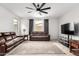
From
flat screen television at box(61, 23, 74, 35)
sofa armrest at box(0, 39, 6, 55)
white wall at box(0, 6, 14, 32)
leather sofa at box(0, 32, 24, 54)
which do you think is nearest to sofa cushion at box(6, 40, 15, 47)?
leather sofa at box(0, 32, 24, 54)

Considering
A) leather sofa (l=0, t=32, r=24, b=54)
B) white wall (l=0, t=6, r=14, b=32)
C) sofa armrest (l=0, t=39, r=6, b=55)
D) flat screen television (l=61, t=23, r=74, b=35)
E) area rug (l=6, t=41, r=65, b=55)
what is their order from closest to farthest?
sofa armrest (l=0, t=39, r=6, b=55)
area rug (l=6, t=41, r=65, b=55)
leather sofa (l=0, t=32, r=24, b=54)
white wall (l=0, t=6, r=14, b=32)
flat screen television (l=61, t=23, r=74, b=35)

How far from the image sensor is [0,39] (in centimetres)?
367

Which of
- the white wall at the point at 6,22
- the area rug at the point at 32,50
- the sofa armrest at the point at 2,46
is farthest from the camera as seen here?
the white wall at the point at 6,22

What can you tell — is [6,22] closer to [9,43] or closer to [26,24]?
[9,43]

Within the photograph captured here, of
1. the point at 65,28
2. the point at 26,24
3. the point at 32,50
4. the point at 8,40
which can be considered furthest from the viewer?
the point at 65,28

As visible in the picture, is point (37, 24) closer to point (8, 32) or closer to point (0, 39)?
point (8, 32)

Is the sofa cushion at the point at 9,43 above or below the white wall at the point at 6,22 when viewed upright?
below

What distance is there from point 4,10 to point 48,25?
9.78 ft

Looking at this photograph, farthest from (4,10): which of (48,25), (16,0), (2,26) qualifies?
(48,25)

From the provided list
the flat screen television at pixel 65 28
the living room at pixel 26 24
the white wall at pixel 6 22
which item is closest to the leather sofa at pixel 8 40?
the living room at pixel 26 24

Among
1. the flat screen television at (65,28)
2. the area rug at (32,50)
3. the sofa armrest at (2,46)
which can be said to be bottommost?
the area rug at (32,50)

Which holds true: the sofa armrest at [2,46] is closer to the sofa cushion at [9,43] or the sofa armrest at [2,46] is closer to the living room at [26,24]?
the living room at [26,24]

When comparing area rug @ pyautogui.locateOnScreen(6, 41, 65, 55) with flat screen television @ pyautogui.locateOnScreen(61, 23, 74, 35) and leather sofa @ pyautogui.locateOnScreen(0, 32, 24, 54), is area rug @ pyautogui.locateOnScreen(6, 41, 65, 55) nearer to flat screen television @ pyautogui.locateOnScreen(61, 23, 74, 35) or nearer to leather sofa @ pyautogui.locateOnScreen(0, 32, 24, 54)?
leather sofa @ pyautogui.locateOnScreen(0, 32, 24, 54)

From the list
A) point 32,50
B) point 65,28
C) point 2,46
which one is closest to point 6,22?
point 2,46
